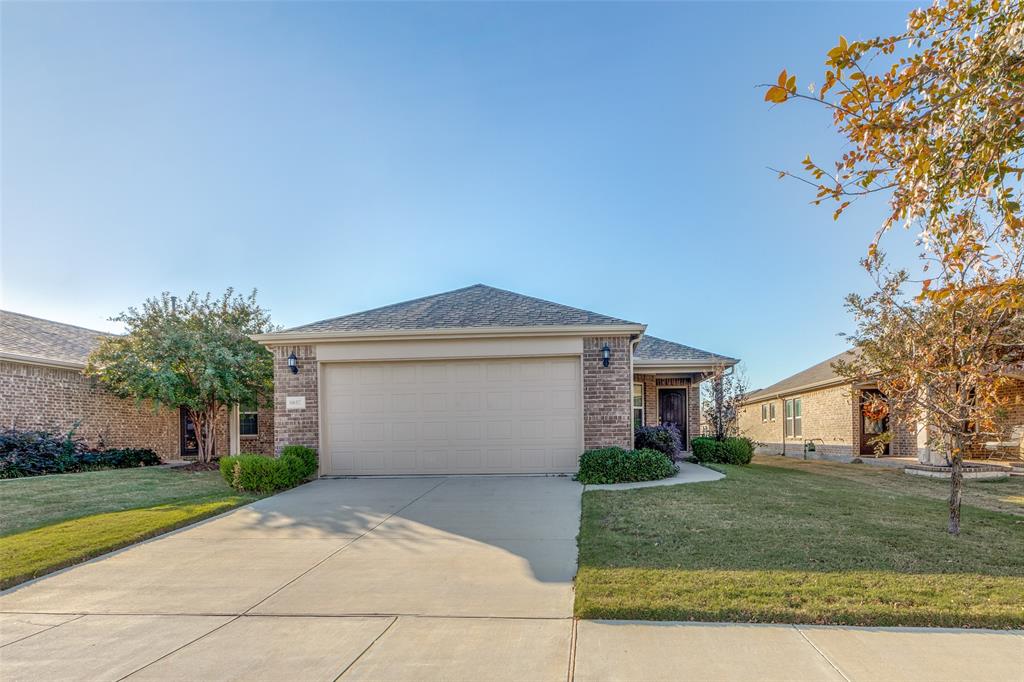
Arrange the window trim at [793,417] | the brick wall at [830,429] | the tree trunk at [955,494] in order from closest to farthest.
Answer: the tree trunk at [955,494], the brick wall at [830,429], the window trim at [793,417]

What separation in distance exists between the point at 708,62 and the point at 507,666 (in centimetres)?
1065

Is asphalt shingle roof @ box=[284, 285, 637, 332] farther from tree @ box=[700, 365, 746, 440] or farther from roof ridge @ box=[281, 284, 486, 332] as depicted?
tree @ box=[700, 365, 746, 440]

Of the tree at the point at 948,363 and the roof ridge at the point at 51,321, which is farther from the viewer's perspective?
the roof ridge at the point at 51,321

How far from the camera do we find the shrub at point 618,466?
32.6 feet

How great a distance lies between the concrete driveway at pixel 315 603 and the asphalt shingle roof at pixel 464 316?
188 inches

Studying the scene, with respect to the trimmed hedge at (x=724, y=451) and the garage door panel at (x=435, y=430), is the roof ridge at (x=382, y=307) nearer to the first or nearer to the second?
the garage door panel at (x=435, y=430)

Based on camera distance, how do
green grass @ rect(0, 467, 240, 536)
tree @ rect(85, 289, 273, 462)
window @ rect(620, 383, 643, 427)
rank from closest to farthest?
green grass @ rect(0, 467, 240, 536) → tree @ rect(85, 289, 273, 462) → window @ rect(620, 383, 643, 427)

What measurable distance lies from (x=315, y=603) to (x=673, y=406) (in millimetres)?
14567

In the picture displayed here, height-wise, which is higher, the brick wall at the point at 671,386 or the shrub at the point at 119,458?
the brick wall at the point at 671,386

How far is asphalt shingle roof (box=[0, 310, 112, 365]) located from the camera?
1403 cm

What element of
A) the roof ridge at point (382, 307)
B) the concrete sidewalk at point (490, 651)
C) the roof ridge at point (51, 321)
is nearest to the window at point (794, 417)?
the roof ridge at point (382, 307)

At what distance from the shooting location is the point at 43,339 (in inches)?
621

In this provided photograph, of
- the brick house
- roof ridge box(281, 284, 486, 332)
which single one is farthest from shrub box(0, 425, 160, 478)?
the brick house

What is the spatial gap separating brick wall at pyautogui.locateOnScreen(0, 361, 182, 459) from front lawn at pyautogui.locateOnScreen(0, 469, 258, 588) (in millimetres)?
3224
